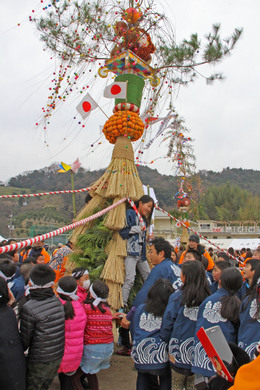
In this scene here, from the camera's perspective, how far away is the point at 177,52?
196 inches

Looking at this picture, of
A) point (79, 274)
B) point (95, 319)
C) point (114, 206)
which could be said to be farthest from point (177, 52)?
point (95, 319)

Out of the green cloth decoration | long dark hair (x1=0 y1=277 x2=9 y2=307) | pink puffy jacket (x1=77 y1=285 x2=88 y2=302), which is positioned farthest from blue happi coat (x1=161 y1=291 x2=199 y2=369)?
the green cloth decoration

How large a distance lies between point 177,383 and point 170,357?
24cm

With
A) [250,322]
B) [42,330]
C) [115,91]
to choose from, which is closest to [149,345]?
[42,330]

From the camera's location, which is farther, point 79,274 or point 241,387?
point 79,274

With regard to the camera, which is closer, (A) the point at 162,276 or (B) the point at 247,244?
(A) the point at 162,276

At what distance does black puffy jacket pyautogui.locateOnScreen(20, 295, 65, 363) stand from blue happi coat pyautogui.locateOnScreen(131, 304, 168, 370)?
723 mm

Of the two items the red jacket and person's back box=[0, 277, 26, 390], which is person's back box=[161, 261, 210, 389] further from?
person's back box=[0, 277, 26, 390]

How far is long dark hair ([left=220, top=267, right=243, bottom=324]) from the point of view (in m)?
2.77

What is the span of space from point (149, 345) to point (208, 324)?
653 millimetres

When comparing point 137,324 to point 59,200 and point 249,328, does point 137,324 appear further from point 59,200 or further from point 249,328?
point 59,200

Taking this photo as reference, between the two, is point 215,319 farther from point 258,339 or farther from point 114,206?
point 114,206

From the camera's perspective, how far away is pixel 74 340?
10.6ft

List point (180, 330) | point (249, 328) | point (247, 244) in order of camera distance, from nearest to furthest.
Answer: point (249, 328) → point (180, 330) → point (247, 244)
